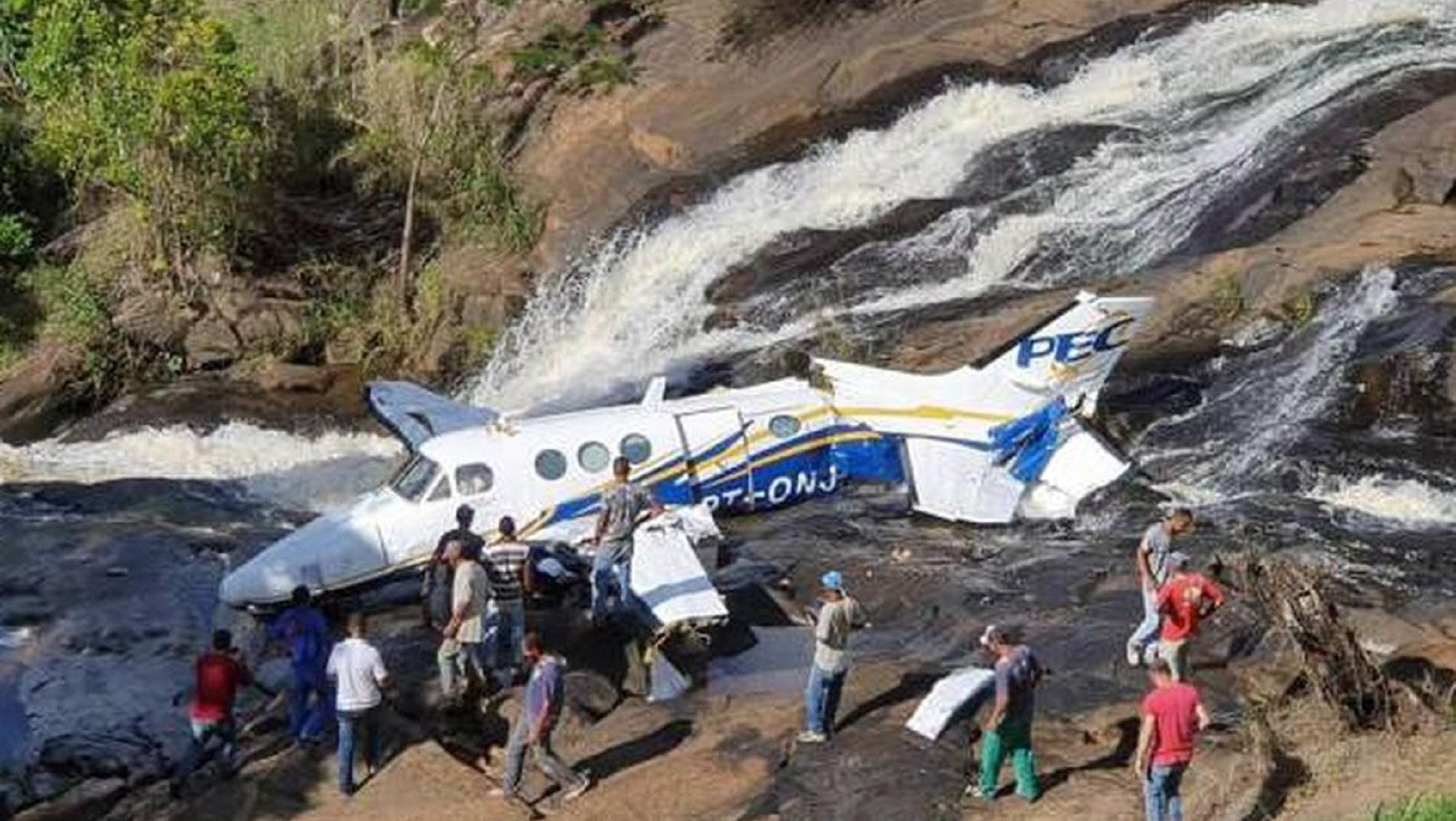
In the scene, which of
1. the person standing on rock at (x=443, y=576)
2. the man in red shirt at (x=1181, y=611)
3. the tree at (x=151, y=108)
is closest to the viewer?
the man in red shirt at (x=1181, y=611)

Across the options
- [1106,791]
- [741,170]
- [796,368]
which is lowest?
[1106,791]

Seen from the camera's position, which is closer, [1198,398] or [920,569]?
[920,569]

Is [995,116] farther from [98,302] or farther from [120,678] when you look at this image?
[120,678]

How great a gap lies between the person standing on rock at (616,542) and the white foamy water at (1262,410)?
22.6 ft

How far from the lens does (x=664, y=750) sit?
1548 cm

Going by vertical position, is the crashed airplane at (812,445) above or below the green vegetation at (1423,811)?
above

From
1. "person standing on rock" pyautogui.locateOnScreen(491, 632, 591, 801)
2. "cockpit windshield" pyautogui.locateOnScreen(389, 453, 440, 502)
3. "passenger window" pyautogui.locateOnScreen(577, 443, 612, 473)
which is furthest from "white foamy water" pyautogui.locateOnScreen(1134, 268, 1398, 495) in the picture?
"person standing on rock" pyautogui.locateOnScreen(491, 632, 591, 801)

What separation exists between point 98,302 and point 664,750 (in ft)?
60.9

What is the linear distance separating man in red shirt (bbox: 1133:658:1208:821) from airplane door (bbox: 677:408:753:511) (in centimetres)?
790

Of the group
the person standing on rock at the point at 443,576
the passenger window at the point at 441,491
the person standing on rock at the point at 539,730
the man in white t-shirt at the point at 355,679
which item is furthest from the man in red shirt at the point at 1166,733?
the passenger window at the point at 441,491

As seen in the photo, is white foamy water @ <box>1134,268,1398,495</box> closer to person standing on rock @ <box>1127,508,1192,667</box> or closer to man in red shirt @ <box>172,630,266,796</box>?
person standing on rock @ <box>1127,508,1192,667</box>

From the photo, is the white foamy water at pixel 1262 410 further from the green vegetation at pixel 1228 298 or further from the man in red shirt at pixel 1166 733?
the man in red shirt at pixel 1166 733

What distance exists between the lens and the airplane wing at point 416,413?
2150 centimetres

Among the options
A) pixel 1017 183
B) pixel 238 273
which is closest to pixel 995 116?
pixel 1017 183
